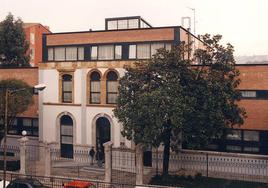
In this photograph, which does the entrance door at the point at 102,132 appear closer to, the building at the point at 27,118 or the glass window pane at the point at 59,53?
the glass window pane at the point at 59,53

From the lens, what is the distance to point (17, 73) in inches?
1732

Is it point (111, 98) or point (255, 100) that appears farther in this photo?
point (111, 98)

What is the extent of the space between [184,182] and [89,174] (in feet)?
27.8

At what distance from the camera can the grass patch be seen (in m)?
30.2

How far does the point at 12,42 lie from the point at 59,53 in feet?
47.0

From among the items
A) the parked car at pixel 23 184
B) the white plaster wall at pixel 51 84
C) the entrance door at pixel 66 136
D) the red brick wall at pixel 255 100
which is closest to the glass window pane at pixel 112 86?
the entrance door at pixel 66 136

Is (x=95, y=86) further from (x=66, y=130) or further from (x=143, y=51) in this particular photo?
(x=143, y=51)

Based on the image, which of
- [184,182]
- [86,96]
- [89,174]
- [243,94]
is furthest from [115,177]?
[243,94]

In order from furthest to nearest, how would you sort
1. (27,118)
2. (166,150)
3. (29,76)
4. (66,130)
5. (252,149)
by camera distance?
(27,118) < (29,76) < (66,130) < (252,149) < (166,150)

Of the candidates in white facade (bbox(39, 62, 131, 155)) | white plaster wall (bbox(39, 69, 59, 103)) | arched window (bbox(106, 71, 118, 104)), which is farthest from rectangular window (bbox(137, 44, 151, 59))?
white plaster wall (bbox(39, 69, 59, 103))

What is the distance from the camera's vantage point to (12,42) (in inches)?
2037

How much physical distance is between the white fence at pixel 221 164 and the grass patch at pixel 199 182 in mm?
860

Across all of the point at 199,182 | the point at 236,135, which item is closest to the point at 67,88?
the point at 199,182

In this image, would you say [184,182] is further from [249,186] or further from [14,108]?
[14,108]
